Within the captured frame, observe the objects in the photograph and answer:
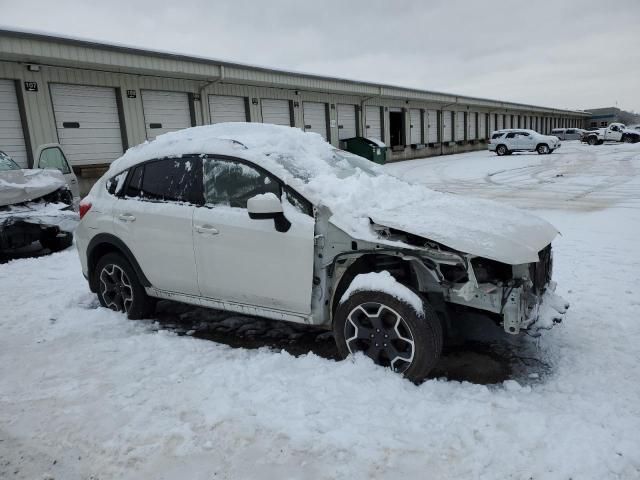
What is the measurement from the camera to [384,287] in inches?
132

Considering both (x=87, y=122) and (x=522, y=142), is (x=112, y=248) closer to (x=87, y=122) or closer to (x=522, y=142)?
(x=87, y=122)

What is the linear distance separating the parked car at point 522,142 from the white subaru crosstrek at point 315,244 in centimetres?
2972

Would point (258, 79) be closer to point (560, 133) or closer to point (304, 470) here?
point (304, 470)

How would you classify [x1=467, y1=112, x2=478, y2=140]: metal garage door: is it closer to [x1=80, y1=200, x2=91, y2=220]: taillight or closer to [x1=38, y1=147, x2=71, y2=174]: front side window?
[x1=38, y1=147, x2=71, y2=174]: front side window

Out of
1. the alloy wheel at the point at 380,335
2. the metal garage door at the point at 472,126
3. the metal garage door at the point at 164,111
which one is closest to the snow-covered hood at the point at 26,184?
the alloy wheel at the point at 380,335

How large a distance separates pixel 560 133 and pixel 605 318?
5722 cm

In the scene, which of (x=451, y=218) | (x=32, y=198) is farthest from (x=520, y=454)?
(x=32, y=198)

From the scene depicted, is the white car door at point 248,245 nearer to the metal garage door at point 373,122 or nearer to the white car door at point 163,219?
the white car door at point 163,219

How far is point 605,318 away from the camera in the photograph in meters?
4.34

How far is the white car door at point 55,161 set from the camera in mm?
10355

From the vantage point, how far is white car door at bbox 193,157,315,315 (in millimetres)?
3650

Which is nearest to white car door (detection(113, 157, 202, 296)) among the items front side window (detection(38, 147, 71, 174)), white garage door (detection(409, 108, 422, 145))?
front side window (detection(38, 147, 71, 174))

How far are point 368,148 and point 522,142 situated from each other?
12.6 metres

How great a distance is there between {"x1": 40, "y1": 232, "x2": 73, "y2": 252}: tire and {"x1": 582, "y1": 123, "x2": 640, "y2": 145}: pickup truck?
42.3m
